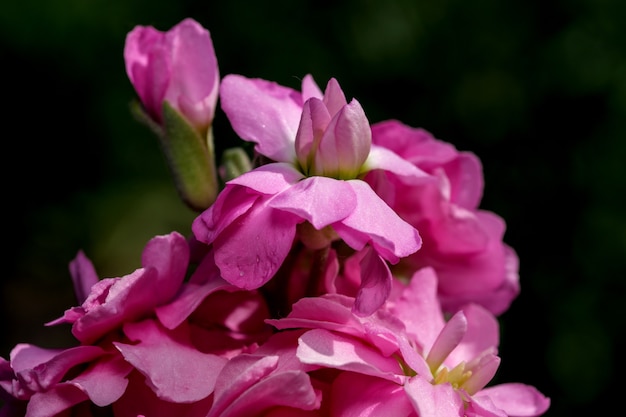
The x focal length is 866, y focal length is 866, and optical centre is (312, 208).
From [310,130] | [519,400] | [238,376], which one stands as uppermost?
[310,130]

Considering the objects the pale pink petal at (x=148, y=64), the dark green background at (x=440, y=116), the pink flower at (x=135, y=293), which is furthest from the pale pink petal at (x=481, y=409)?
the dark green background at (x=440, y=116)

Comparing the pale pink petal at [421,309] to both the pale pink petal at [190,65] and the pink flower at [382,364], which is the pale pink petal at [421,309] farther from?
the pale pink petal at [190,65]

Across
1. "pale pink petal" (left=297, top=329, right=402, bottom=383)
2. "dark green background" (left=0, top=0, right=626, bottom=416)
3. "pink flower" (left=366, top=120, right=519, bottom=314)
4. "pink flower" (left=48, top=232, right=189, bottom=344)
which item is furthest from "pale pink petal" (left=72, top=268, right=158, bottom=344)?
"dark green background" (left=0, top=0, right=626, bottom=416)

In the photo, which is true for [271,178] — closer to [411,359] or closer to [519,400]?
[411,359]

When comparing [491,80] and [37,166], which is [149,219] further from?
[491,80]

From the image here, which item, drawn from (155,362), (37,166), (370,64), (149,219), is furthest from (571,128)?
(155,362)

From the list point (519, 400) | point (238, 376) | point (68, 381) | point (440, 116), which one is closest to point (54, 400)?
point (68, 381)

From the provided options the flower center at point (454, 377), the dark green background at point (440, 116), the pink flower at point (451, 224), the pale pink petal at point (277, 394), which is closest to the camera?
the pale pink petal at point (277, 394)
